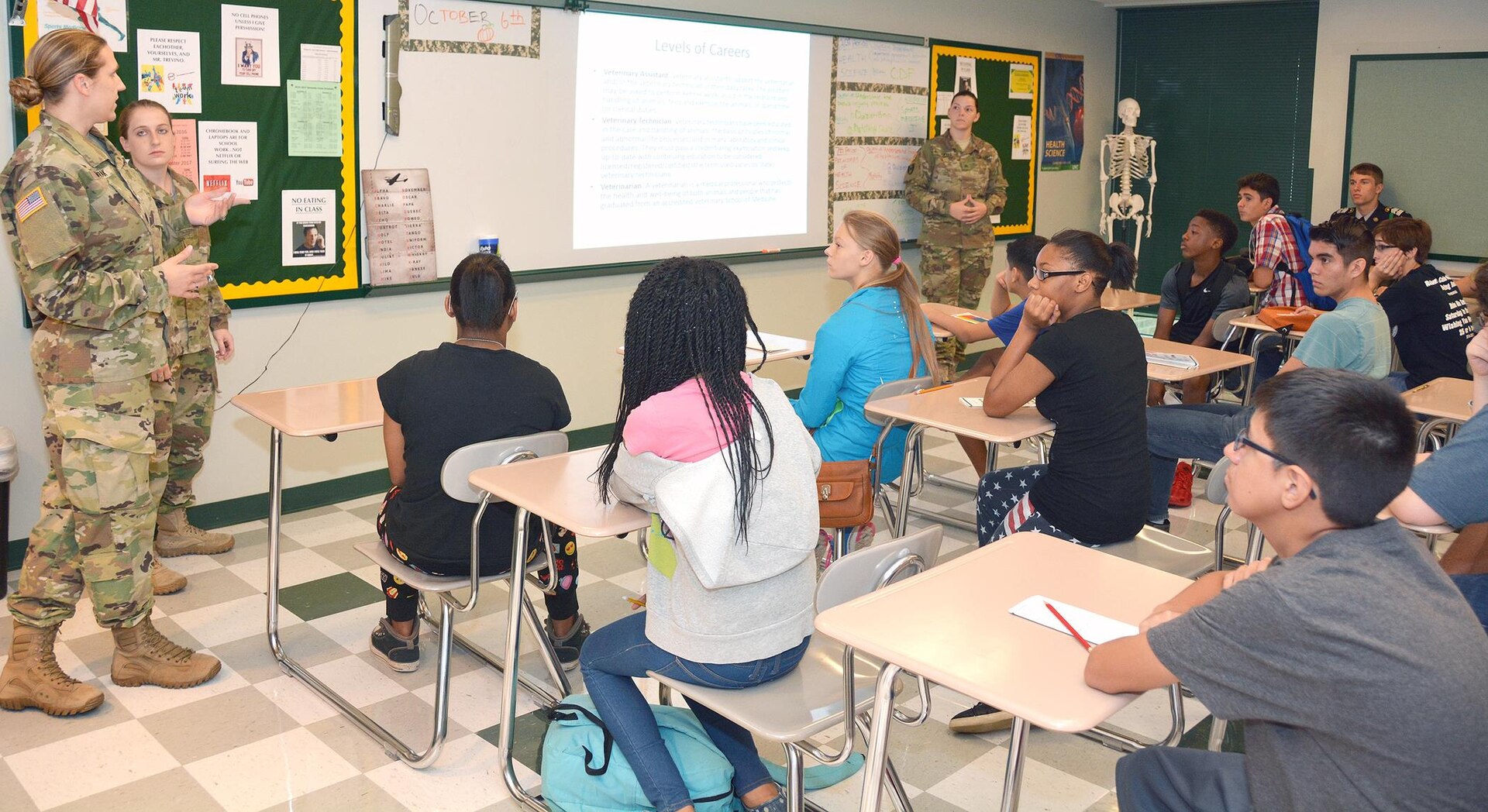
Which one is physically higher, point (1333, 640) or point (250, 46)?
point (250, 46)

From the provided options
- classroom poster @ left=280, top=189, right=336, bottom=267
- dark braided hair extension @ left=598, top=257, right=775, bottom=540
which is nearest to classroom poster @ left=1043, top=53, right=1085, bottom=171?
classroom poster @ left=280, top=189, right=336, bottom=267

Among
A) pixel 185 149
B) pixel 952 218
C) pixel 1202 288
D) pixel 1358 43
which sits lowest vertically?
pixel 1202 288

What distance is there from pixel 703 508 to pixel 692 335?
1.10 ft

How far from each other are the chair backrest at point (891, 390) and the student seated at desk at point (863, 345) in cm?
2

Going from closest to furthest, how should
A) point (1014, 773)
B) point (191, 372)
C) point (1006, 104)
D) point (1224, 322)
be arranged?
point (1014, 773), point (191, 372), point (1224, 322), point (1006, 104)

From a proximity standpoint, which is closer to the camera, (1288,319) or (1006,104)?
(1288,319)

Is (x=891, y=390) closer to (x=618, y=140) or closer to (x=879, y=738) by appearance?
(x=879, y=738)

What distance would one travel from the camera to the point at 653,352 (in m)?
2.15

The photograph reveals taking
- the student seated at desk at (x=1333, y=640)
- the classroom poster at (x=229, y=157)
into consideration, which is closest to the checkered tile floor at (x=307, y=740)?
the student seated at desk at (x=1333, y=640)

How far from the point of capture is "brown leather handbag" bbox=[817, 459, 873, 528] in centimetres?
280

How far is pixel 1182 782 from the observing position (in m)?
1.73

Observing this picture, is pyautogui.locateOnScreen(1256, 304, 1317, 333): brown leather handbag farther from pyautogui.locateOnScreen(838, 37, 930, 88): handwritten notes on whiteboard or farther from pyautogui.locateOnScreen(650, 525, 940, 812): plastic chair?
pyautogui.locateOnScreen(650, 525, 940, 812): plastic chair

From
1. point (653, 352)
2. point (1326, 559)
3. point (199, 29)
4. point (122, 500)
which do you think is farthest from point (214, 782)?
point (199, 29)

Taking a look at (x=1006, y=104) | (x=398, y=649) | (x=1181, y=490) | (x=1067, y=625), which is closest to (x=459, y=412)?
(x=398, y=649)
